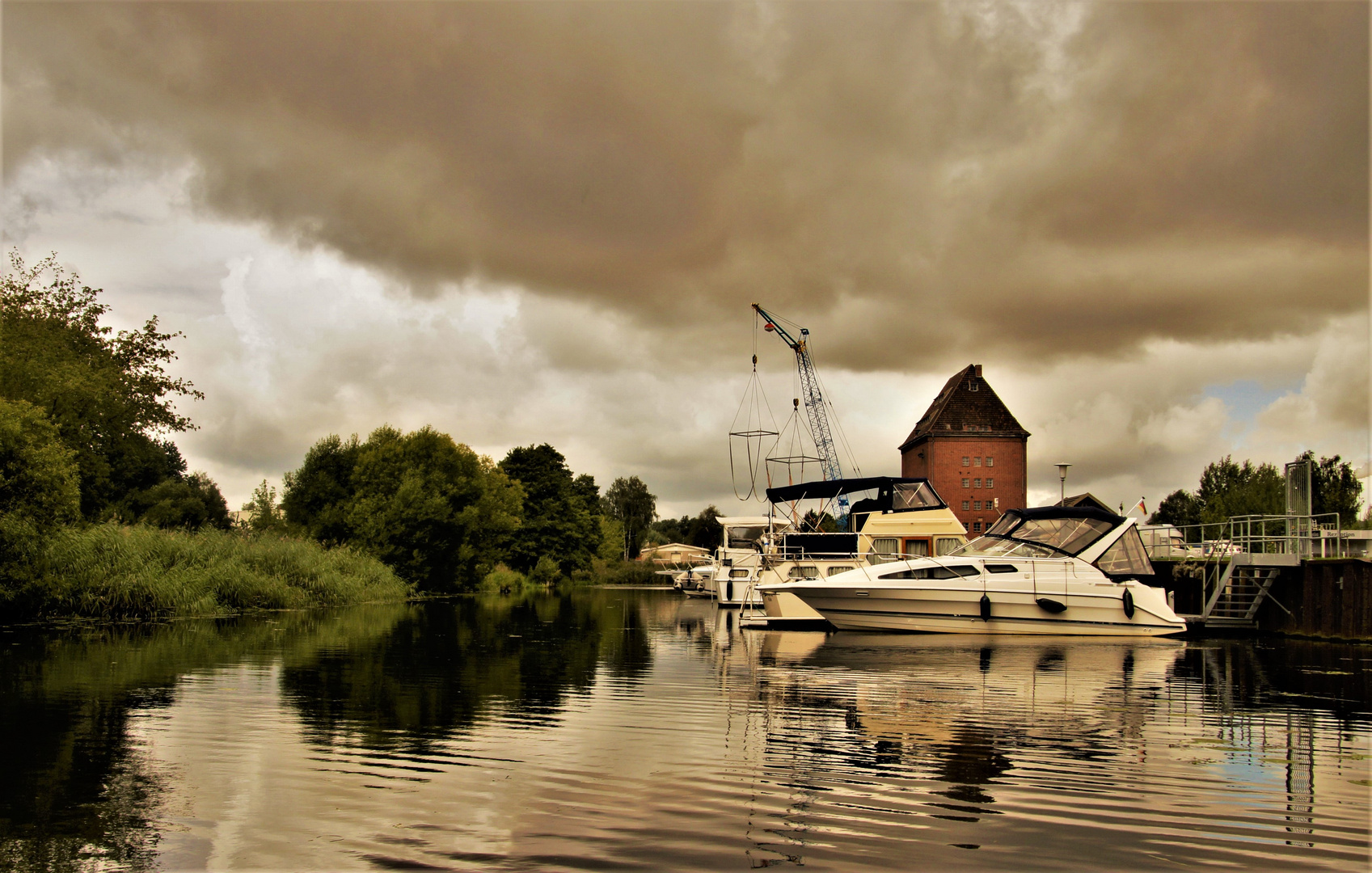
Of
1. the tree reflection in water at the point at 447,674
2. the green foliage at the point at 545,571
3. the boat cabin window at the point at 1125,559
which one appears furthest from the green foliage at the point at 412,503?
the boat cabin window at the point at 1125,559

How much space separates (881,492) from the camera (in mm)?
41062

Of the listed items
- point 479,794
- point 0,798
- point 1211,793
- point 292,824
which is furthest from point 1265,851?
point 0,798

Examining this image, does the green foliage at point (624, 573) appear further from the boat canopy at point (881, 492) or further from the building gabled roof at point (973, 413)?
the boat canopy at point (881, 492)

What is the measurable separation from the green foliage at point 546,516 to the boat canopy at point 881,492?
50004mm

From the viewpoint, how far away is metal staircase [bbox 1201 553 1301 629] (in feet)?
107

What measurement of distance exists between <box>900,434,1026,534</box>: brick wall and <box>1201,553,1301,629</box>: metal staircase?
64699 mm

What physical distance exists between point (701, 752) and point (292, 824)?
453 centimetres

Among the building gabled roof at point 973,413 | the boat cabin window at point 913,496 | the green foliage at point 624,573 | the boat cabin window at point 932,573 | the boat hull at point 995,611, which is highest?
the building gabled roof at point 973,413

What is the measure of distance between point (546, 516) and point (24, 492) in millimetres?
63503

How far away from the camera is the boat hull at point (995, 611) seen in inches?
1120

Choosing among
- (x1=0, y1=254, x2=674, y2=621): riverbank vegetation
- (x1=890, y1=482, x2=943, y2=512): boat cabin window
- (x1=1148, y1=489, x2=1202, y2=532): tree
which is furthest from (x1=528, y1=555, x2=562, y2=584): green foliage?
(x1=1148, y1=489, x2=1202, y2=532): tree

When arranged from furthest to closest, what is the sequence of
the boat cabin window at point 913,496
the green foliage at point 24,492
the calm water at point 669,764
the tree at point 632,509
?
A: 1. the tree at point 632,509
2. the boat cabin window at point 913,496
3. the green foliage at point 24,492
4. the calm water at point 669,764

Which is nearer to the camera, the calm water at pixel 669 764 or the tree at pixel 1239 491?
the calm water at pixel 669 764

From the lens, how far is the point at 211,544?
36875mm
